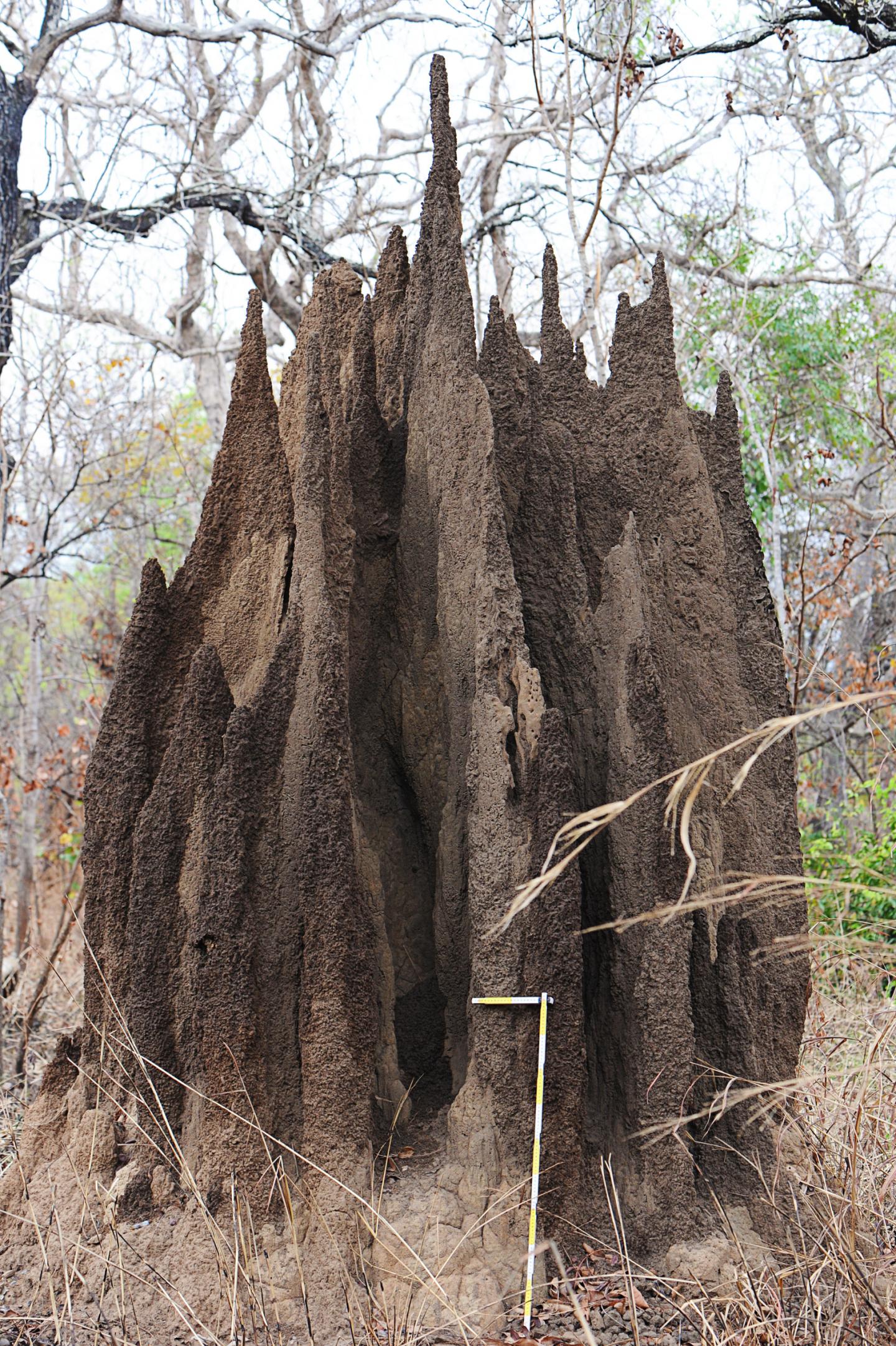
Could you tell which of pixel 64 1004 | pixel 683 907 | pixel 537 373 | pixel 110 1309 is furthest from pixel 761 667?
pixel 64 1004

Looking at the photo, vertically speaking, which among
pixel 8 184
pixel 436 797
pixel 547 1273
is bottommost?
pixel 547 1273

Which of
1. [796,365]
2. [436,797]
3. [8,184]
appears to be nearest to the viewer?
[436,797]

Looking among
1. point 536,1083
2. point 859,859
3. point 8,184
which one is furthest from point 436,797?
point 8,184

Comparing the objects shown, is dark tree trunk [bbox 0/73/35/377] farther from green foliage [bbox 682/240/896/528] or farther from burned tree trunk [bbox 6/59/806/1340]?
green foliage [bbox 682/240/896/528]

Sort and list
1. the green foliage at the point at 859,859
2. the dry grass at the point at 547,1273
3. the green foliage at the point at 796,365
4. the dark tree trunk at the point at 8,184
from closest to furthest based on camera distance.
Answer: the dry grass at the point at 547,1273 < the dark tree trunk at the point at 8,184 < the green foliage at the point at 859,859 < the green foliage at the point at 796,365

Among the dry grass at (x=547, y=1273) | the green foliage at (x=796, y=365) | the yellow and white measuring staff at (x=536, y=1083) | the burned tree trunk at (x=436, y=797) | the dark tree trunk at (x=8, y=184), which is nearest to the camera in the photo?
the dry grass at (x=547, y=1273)

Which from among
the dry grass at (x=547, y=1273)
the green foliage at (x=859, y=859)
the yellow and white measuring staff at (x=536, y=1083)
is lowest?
the dry grass at (x=547, y=1273)

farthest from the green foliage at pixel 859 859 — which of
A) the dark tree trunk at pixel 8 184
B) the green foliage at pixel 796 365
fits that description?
the dark tree trunk at pixel 8 184

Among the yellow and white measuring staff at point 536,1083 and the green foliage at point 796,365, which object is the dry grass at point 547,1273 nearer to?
the yellow and white measuring staff at point 536,1083

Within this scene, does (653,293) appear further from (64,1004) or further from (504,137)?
(504,137)

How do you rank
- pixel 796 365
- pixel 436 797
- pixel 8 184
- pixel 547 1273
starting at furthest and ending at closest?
pixel 796 365, pixel 8 184, pixel 436 797, pixel 547 1273

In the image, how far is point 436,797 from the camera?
12.7 ft

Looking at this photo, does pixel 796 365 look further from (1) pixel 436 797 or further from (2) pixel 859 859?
(1) pixel 436 797

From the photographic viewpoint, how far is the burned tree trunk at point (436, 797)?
3.32 m
